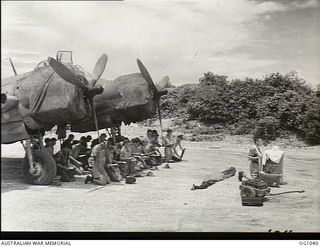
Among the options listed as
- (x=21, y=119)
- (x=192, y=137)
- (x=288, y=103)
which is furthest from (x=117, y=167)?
(x=192, y=137)

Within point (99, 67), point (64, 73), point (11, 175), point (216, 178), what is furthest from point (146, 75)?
point (11, 175)

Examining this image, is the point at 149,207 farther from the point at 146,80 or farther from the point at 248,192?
the point at 146,80

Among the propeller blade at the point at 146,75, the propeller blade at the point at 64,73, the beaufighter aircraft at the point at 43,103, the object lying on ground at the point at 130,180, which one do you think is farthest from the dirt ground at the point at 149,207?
the propeller blade at the point at 146,75

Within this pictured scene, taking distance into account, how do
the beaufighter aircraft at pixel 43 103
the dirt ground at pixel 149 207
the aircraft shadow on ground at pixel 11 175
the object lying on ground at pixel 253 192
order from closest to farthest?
the dirt ground at pixel 149 207 → the object lying on ground at pixel 253 192 → the aircraft shadow on ground at pixel 11 175 → the beaufighter aircraft at pixel 43 103

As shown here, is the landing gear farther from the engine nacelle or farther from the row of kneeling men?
the engine nacelle

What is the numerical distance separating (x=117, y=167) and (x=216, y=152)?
6.28 meters

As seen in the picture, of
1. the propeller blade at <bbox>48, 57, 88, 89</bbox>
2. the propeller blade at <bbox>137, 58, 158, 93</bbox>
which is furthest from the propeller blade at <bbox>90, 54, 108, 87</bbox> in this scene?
the propeller blade at <bbox>137, 58, 158, 93</bbox>

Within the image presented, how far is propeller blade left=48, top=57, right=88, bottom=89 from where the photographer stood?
10215 mm

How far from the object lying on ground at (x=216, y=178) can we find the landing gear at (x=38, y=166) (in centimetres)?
332

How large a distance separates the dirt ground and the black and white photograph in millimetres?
24

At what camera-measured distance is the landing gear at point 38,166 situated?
10539 millimetres

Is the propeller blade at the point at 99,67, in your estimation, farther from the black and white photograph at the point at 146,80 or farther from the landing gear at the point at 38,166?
the landing gear at the point at 38,166

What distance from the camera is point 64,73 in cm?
1056

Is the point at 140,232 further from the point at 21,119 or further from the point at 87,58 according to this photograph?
the point at 87,58
